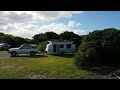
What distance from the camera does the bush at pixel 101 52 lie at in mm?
17016

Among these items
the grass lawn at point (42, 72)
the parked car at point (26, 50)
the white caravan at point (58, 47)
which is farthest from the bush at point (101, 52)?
the white caravan at point (58, 47)

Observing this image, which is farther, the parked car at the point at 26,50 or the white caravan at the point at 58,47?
the white caravan at the point at 58,47

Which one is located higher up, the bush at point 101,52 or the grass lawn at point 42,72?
the bush at point 101,52

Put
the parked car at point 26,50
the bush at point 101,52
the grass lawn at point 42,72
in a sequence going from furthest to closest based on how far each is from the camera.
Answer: the parked car at point 26,50 < the bush at point 101,52 < the grass lawn at point 42,72

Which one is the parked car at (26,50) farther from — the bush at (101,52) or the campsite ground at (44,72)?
the bush at (101,52)

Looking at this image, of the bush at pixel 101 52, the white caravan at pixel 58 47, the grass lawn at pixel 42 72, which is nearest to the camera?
the grass lawn at pixel 42 72

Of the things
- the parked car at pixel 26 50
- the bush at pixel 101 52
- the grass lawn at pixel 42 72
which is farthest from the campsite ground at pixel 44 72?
the parked car at pixel 26 50

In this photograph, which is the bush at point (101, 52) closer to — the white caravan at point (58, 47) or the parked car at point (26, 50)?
the parked car at point (26, 50)
